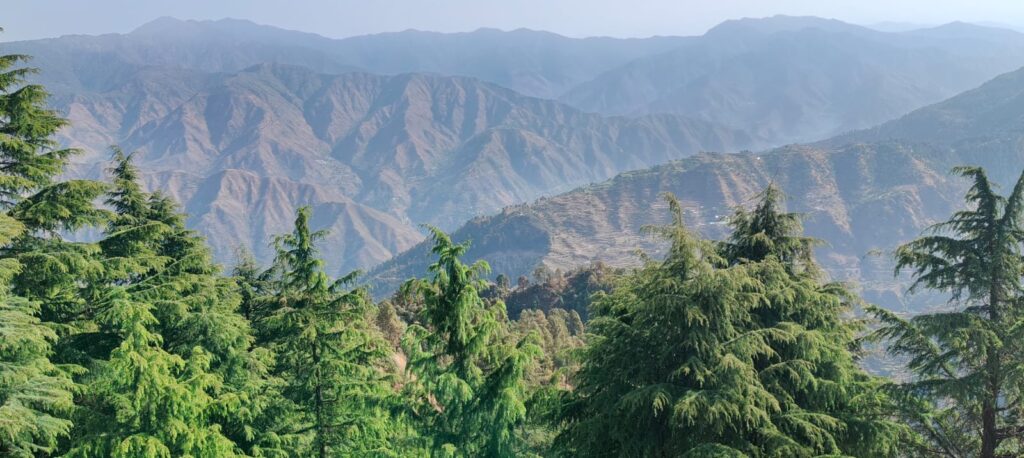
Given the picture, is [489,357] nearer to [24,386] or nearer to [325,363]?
[325,363]

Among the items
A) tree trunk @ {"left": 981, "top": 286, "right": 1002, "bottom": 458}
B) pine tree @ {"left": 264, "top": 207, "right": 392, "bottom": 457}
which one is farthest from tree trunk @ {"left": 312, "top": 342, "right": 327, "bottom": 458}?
tree trunk @ {"left": 981, "top": 286, "right": 1002, "bottom": 458}

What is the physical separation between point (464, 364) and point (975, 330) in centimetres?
952

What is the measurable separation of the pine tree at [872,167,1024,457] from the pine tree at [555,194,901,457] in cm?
128

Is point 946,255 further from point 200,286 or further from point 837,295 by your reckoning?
point 200,286

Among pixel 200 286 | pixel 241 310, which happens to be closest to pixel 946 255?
pixel 200 286

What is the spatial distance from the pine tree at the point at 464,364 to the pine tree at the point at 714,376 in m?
1.89

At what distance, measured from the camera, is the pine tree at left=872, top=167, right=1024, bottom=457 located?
12.3m

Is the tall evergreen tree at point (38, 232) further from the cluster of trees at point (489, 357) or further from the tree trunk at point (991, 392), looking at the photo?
the tree trunk at point (991, 392)

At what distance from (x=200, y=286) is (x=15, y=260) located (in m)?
5.68

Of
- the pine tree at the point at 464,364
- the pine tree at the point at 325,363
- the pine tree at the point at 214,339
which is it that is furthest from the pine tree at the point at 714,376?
the pine tree at the point at 214,339

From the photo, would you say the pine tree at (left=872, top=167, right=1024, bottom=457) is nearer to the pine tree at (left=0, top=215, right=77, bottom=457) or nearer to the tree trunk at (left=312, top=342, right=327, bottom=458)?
the tree trunk at (left=312, top=342, right=327, bottom=458)

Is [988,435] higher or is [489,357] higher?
[489,357]

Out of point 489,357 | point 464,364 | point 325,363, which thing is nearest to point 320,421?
point 325,363

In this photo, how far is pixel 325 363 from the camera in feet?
51.5
